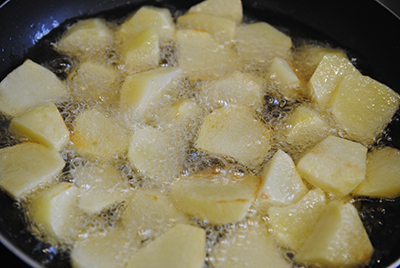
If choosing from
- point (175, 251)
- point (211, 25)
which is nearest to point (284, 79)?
point (211, 25)

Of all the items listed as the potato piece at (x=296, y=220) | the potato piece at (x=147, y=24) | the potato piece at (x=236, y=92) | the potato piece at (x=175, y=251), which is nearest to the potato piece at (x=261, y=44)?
the potato piece at (x=236, y=92)

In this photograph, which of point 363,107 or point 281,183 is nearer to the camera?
point 281,183

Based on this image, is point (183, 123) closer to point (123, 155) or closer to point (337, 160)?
point (123, 155)

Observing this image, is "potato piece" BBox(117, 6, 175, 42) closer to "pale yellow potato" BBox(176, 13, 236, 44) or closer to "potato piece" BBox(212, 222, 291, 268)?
"pale yellow potato" BBox(176, 13, 236, 44)

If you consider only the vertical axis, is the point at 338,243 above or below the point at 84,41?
below

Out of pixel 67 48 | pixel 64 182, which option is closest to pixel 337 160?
pixel 64 182

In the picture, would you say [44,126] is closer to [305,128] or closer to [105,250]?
[105,250]

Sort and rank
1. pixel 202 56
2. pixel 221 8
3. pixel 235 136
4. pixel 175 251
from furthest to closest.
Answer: pixel 221 8, pixel 202 56, pixel 235 136, pixel 175 251

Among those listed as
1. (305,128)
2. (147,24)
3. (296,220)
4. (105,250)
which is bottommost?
(105,250)
